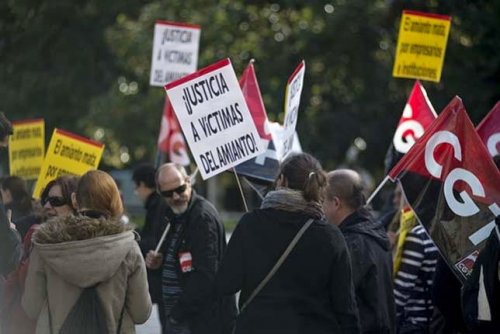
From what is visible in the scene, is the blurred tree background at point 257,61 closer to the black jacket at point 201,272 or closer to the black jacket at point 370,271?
the black jacket at point 201,272

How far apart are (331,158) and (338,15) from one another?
5209 mm

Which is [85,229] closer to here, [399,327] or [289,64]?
[399,327]

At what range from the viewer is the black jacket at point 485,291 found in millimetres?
5773

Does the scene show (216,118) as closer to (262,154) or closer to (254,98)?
(262,154)

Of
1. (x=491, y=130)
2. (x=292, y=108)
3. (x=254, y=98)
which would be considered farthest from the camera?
(x=254, y=98)

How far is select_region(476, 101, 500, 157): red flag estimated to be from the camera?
885 centimetres

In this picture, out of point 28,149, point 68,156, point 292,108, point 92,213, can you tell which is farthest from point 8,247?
point 28,149

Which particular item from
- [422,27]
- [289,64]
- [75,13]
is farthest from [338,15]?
[422,27]

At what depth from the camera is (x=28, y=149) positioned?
463 inches

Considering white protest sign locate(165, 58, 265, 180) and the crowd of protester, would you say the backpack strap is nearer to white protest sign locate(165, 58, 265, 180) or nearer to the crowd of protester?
the crowd of protester

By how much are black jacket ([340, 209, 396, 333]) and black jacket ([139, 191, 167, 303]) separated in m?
2.22

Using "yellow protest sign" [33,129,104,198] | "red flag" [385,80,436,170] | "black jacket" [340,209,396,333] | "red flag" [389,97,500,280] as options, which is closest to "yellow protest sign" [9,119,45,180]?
"yellow protest sign" [33,129,104,198]

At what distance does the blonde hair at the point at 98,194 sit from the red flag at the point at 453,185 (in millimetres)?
1787

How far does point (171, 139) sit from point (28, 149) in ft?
7.05
